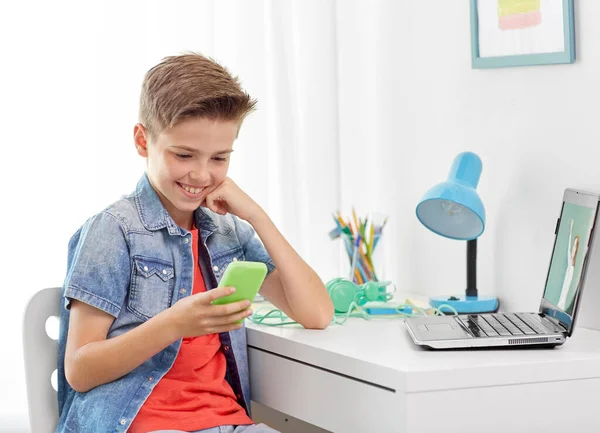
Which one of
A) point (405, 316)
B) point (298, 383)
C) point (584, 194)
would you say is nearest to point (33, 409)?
point (298, 383)

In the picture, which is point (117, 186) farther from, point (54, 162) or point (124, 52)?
point (124, 52)

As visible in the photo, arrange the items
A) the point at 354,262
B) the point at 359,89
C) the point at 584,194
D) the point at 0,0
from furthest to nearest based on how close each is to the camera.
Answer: the point at 359,89 < the point at 0,0 < the point at 354,262 < the point at 584,194

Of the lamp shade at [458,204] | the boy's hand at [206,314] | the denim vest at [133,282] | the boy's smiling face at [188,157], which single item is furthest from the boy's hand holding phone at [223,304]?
the lamp shade at [458,204]

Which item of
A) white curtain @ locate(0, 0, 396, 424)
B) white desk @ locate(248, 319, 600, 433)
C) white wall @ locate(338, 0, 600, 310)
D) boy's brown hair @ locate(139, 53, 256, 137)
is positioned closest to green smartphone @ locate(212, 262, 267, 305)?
white desk @ locate(248, 319, 600, 433)

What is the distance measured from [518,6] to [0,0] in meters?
1.11

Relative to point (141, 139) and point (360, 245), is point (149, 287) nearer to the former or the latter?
point (141, 139)

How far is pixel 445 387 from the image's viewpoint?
1236 mm

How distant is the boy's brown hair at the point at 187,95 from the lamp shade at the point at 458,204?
38cm

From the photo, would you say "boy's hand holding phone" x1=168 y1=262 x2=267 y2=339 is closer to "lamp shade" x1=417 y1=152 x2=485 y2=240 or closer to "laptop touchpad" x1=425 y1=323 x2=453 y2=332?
"laptop touchpad" x1=425 y1=323 x2=453 y2=332

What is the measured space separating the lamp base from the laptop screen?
0.62ft

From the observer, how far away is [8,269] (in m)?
2.11

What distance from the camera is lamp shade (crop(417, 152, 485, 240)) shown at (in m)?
1.63

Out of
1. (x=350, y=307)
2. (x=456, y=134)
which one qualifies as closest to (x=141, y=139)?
(x=350, y=307)

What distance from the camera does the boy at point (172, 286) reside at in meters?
1.36
